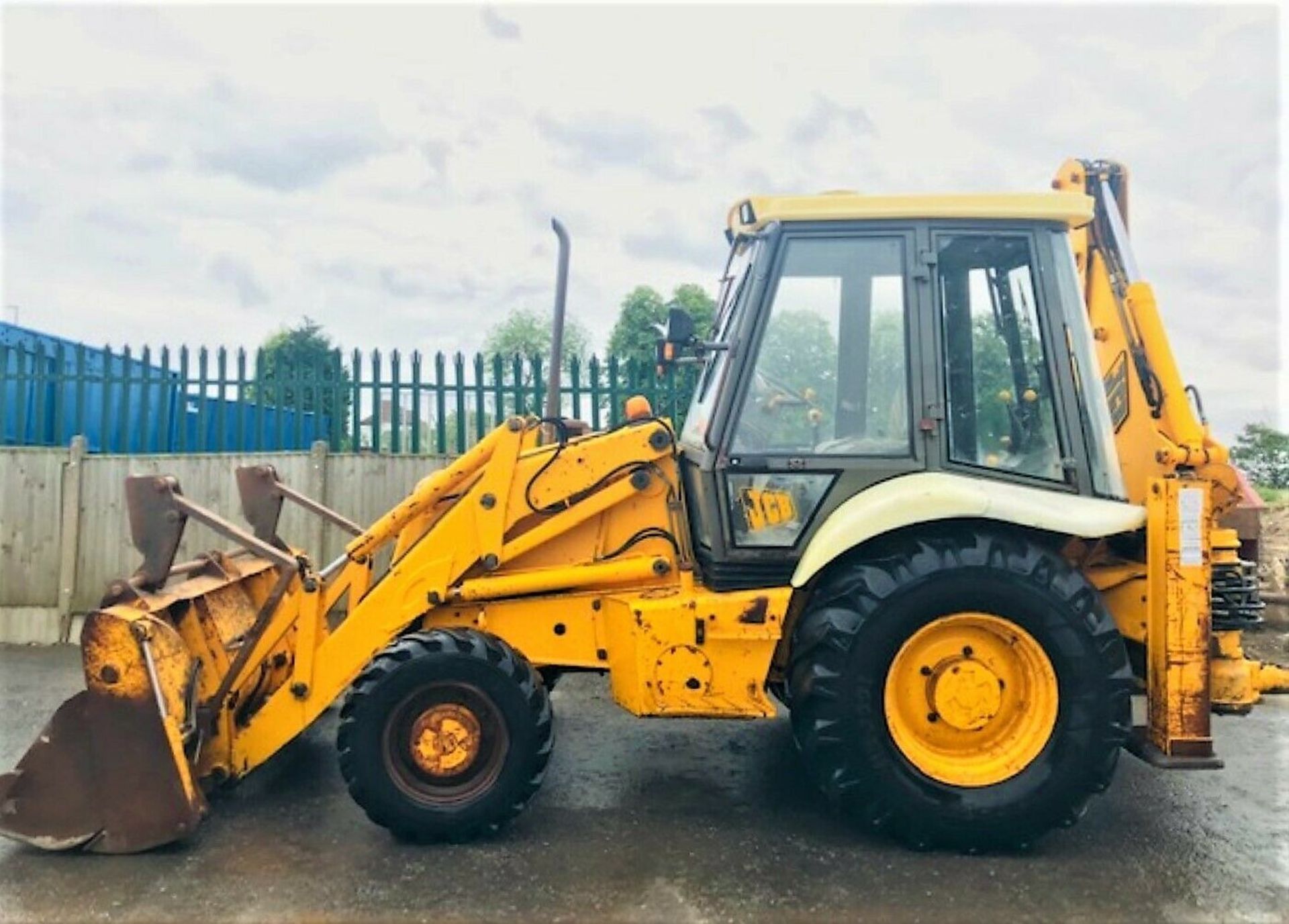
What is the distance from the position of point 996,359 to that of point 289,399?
6.17 metres

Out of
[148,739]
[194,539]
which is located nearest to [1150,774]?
[148,739]

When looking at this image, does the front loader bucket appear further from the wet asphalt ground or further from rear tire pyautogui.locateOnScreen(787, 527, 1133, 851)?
rear tire pyautogui.locateOnScreen(787, 527, 1133, 851)

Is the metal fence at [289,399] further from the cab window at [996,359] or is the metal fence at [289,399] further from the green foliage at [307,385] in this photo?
the cab window at [996,359]

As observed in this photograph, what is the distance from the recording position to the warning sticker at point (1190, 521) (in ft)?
12.4

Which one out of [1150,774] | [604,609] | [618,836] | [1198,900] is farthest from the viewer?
[1150,774]

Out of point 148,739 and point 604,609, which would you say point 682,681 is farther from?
point 148,739

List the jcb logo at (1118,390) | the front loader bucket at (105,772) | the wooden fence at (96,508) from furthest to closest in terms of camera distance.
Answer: the wooden fence at (96,508)
the jcb logo at (1118,390)
the front loader bucket at (105,772)

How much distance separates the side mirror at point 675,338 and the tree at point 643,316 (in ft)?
3.33

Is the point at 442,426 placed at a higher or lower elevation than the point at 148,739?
higher

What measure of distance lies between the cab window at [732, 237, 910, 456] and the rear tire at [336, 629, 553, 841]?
137 centimetres

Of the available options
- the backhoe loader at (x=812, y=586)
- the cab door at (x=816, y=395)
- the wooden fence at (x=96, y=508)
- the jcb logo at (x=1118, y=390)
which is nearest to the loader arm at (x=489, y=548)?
the backhoe loader at (x=812, y=586)

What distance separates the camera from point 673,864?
3.67 m

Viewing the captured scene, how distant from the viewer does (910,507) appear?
379 cm

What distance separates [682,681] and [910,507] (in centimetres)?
115
